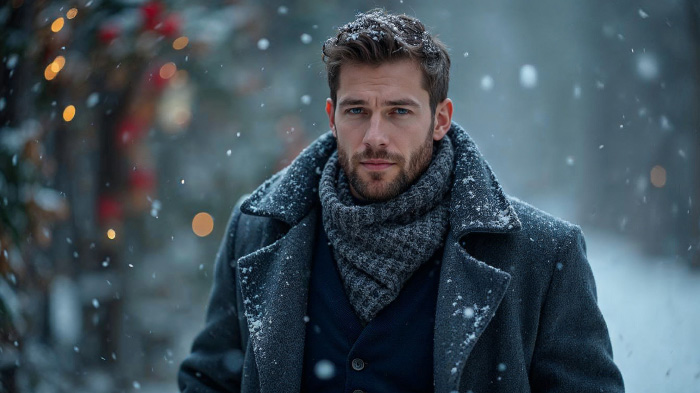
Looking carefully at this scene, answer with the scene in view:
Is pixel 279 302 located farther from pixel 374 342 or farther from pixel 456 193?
pixel 456 193

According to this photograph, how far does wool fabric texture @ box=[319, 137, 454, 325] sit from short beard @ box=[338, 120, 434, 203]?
Result: 24mm

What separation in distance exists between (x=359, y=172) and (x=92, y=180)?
3055 mm

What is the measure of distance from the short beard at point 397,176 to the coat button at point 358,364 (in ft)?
1.68

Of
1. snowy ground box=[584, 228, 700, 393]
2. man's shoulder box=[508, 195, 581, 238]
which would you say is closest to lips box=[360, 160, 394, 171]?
man's shoulder box=[508, 195, 581, 238]

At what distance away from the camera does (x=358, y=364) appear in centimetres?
197

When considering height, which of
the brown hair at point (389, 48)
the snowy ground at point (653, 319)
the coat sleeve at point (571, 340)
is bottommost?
the snowy ground at point (653, 319)

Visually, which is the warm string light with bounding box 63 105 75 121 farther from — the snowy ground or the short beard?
the snowy ground

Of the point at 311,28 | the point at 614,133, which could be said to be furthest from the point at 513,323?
the point at 614,133

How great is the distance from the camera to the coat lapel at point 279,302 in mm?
2043

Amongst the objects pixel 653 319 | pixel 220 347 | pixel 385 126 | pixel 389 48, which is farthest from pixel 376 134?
Result: pixel 653 319

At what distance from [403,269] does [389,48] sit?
27.6 inches

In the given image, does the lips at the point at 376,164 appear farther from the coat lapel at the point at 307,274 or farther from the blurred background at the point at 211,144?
the blurred background at the point at 211,144

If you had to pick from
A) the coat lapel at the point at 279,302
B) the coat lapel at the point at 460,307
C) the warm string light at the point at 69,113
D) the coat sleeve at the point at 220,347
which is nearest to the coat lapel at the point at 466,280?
the coat lapel at the point at 460,307

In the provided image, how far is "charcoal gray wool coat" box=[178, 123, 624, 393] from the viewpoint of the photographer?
1902 mm
